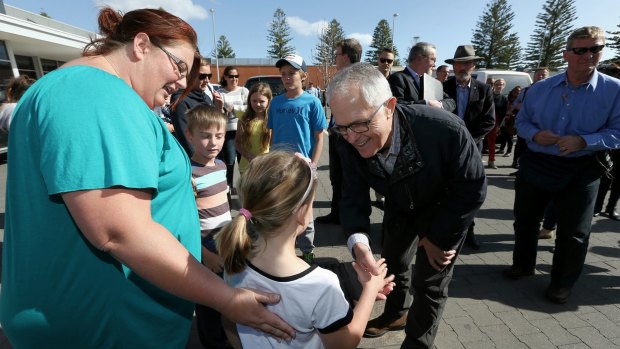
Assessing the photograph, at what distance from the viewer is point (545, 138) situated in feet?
8.88

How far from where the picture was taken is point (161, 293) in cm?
115

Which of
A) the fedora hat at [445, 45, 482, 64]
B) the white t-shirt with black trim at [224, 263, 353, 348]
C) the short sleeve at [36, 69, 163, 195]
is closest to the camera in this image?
the short sleeve at [36, 69, 163, 195]

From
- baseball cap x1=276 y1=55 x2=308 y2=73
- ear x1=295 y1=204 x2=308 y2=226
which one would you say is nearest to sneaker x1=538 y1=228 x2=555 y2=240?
baseball cap x1=276 y1=55 x2=308 y2=73

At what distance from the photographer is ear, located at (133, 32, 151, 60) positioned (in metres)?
1.04

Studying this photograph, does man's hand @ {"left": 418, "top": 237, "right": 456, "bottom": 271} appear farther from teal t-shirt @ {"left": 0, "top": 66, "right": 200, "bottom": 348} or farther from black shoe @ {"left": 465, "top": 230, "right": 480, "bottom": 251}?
black shoe @ {"left": 465, "top": 230, "right": 480, "bottom": 251}

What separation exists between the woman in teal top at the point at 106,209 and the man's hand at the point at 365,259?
554 mm

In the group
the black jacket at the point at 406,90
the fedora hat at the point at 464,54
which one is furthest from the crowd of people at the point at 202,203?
the fedora hat at the point at 464,54

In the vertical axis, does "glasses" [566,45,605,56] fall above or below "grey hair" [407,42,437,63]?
below

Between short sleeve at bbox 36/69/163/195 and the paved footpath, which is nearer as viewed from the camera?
short sleeve at bbox 36/69/163/195

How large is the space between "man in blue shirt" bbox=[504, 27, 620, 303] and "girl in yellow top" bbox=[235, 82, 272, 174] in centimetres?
275

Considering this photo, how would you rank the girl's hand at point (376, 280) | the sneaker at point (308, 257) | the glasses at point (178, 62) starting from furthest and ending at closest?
the sneaker at point (308, 257) → the girl's hand at point (376, 280) → the glasses at point (178, 62)

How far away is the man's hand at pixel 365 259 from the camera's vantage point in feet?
4.98

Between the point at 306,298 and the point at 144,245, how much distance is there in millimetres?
631

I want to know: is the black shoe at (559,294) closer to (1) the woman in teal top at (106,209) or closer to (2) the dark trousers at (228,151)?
(1) the woman in teal top at (106,209)
